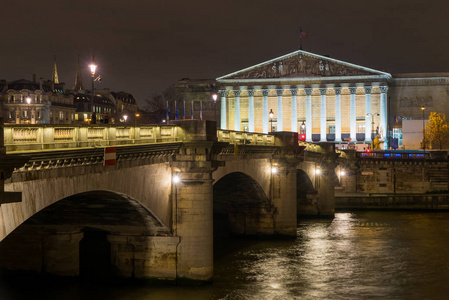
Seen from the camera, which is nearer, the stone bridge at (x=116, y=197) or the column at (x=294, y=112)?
the stone bridge at (x=116, y=197)

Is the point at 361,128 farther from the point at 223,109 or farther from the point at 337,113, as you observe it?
the point at 223,109

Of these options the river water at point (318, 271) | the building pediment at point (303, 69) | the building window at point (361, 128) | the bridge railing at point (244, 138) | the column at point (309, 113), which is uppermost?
the building pediment at point (303, 69)

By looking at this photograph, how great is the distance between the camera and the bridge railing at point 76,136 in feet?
63.7

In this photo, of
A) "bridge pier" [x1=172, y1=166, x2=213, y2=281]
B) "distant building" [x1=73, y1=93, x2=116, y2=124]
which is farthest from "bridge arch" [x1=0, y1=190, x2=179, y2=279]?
"distant building" [x1=73, y1=93, x2=116, y2=124]

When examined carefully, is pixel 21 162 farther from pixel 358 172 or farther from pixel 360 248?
pixel 358 172

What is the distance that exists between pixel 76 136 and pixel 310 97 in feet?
433

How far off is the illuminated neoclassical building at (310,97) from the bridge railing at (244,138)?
95696 mm

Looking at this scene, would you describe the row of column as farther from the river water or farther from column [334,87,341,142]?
the river water

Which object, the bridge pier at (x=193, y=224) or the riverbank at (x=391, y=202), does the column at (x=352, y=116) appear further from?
the bridge pier at (x=193, y=224)

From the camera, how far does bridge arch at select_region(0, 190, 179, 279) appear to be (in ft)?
100

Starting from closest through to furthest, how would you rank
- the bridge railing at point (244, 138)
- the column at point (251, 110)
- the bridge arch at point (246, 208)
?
the bridge railing at point (244, 138)
the bridge arch at point (246, 208)
the column at point (251, 110)

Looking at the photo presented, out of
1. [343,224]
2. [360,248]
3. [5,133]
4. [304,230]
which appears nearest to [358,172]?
[343,224]

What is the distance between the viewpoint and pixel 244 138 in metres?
43.8

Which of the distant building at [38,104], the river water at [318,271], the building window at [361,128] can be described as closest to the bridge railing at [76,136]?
the river water at [318,271]
